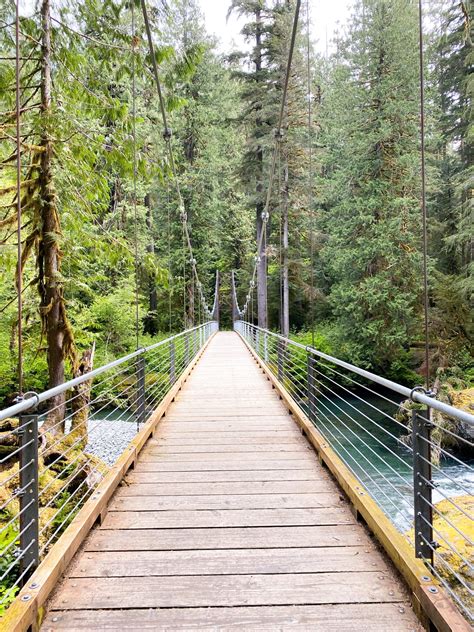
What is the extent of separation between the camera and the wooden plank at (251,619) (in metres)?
1.39

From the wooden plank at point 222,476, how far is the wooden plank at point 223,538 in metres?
0.60

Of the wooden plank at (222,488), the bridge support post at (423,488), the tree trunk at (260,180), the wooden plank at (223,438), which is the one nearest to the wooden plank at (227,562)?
the bridge support post at (423,488)

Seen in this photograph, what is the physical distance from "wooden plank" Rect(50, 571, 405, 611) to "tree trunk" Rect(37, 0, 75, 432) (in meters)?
2.98

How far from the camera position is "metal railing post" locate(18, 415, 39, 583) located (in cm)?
163

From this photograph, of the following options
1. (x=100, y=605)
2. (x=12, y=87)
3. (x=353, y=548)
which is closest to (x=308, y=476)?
(x=353, y=548)

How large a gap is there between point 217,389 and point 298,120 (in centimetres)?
1084

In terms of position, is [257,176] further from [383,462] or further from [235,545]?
[235,545]

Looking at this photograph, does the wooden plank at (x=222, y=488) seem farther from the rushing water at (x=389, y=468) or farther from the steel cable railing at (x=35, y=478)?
the rushing water at (x=389, y=468)

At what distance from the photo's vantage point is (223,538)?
6.46ft

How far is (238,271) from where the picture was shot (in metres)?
25.0

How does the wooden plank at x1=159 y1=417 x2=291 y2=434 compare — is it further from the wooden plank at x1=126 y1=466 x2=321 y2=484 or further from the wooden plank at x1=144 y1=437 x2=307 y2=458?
the wooden plank at x1=126 y1=466 x2=321 y2=484

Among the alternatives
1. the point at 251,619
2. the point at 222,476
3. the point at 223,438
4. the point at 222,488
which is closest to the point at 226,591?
the point at 251,619

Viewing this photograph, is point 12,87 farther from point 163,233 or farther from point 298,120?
point 163,233

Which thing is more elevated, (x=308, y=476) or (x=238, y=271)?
(x=238, y=271)
